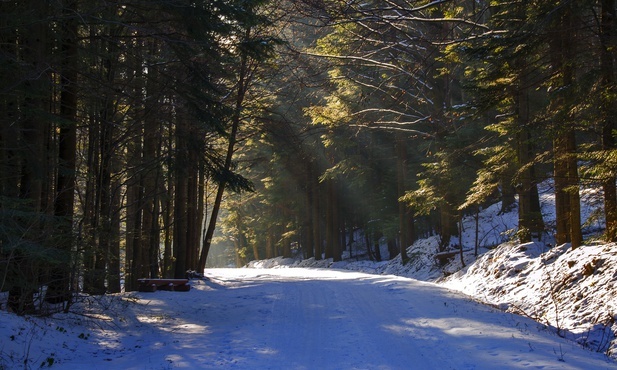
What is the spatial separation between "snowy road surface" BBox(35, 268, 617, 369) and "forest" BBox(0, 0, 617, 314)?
1.58 m

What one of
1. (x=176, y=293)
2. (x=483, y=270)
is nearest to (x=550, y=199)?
(x=483, y=270)

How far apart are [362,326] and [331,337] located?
1011 millimetres

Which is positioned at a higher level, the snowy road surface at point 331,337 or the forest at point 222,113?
the forest at point 222,113

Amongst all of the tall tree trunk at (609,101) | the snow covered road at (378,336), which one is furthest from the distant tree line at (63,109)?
the tall tree trunk at (609,101)

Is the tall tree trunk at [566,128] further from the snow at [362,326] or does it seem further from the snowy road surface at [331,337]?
the snowy road surface at [331,337]

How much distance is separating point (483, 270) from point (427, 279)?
238 inches

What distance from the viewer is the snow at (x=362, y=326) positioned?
7.05 metres

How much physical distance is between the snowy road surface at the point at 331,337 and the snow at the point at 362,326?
2 cm

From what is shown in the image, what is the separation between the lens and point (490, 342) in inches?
307

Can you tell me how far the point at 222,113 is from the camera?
42.1ft

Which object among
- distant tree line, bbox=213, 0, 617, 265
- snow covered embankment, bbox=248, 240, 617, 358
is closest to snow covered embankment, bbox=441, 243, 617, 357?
snow covered embankment, bbox=248, 240, 617, 358

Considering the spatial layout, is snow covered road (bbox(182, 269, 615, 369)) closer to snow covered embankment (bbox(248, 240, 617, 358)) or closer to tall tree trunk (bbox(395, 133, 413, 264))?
snow covered embankment (bbox(248, 240, 617, 358))

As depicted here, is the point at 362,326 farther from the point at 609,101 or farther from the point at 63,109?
the point at 63,109

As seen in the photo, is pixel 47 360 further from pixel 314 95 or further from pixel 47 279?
pixel 314 95
